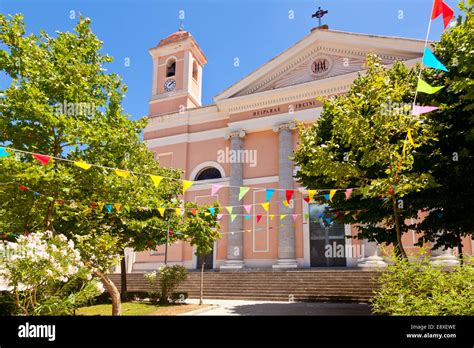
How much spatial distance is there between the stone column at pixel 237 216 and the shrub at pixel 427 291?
15683 millimetres

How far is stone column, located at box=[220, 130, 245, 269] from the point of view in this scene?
76.2 feet

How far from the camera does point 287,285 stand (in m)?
17.6

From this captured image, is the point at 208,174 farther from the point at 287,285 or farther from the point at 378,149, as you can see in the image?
the point at 378,149

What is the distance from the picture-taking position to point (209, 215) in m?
15.8

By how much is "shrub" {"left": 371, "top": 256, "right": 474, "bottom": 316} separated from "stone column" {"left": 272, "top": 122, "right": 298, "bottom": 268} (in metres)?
14.9

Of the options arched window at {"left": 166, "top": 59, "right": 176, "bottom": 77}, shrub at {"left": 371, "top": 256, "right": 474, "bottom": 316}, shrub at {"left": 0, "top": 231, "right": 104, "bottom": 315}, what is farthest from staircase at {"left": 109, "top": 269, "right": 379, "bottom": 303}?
arched window at {"left": 166, "top": 59, "right": 176, "bottom": 77}

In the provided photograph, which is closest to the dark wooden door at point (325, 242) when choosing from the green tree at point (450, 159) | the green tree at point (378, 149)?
the green tree at point (378, 149)

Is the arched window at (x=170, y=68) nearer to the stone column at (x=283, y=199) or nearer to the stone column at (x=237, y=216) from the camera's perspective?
the stone column at (x=237, y=216)

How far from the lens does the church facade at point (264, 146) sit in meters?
22.3

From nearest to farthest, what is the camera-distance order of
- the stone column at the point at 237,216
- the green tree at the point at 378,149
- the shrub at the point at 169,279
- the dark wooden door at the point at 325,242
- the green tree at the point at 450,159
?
the green tree at the point at 378,149 < the green tree at the point at 450,159 < the shrub at the point at 169,279 < the dark wooden door at the point at 325,242 < the stone column at the point at 237,216

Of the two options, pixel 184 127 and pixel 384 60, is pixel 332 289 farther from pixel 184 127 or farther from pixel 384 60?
pixel 184 127

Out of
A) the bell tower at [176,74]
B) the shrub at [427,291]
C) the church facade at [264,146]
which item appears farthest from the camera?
the bell tower at [176,74]

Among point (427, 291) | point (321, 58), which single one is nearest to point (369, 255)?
point (321, 58)
